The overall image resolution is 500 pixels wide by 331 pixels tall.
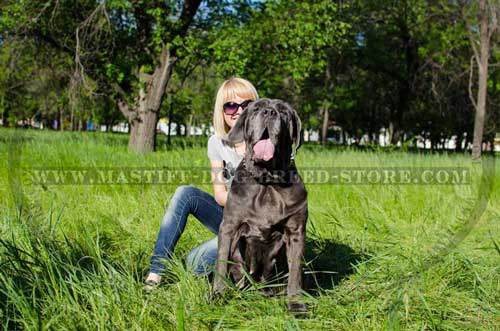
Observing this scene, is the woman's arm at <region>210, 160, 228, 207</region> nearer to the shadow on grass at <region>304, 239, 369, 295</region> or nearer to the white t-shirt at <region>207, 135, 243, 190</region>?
the white t-shirt at <region>207, 135, 243, 190</region>

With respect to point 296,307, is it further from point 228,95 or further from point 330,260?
point 228,95

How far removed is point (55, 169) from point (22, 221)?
11.1ft

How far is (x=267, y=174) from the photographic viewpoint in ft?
8.46

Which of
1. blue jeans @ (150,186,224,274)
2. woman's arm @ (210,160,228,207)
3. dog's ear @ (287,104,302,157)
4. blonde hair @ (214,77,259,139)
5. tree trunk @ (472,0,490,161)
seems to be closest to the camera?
dog's ear @ (287,104,302,157)

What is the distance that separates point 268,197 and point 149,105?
378 inches

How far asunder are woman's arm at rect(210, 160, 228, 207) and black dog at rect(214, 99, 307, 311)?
0.74m

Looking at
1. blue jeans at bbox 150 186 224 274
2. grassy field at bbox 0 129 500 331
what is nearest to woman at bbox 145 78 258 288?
blue jeans at bbox 150 186 224 274

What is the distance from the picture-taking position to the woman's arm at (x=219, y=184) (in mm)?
3383

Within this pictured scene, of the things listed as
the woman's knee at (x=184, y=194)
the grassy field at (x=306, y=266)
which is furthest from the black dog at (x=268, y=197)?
the woman's knee at (x=184, y=194)

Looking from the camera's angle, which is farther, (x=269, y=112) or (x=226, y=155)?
(x=226, y=155)

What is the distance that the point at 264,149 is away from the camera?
2.50m

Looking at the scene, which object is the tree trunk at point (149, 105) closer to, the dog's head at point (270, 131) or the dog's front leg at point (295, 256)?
the dog's head at point (270, 131)

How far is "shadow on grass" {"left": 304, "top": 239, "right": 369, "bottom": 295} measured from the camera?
3.47 m

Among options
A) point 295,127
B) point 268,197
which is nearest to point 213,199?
point 268,197
